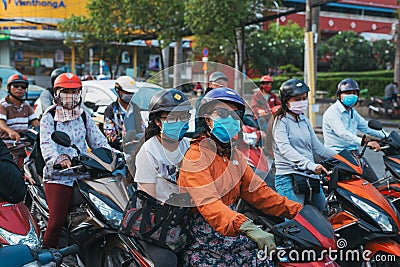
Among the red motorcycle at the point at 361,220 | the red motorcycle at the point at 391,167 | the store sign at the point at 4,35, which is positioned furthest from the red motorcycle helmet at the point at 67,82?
the store sign at the point at 4,35

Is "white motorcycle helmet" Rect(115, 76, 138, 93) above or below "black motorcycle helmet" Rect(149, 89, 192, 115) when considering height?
above

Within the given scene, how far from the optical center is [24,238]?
3506 millimetres

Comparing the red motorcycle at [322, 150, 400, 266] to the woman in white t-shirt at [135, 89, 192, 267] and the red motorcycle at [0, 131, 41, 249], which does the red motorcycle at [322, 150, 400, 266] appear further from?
the red motorcycle at [0, 131, 41, 249]

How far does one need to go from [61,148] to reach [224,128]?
2.28 m

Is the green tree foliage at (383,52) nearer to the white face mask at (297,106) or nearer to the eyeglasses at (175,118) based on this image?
the white face mask at (297,106)

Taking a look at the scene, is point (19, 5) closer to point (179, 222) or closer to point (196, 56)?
point (196, 56)

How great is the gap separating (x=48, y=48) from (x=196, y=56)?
18.6 m

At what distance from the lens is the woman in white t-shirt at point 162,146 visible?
3.37 metres

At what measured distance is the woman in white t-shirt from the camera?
337cm

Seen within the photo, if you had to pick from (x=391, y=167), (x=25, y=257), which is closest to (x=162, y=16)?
(x=391, y=167)

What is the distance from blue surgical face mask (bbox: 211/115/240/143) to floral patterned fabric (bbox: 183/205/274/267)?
45 centimetres

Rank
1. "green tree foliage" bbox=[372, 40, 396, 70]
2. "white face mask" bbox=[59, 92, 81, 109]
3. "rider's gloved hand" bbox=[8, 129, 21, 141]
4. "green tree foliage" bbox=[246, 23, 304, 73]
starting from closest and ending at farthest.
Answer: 1. "white face mask" bbox=[59, 92, 81, 109]
2. "rider's gloved hand" bbox=[8, 129, 21, 141]
3. "green tree foliage" bbox=[246, 23, 304, 73]
4. "green tree foliage" bbox=[372, 40, 396, 70]

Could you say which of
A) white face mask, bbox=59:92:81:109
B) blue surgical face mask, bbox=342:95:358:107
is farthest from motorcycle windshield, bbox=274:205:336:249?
blue surgical face mask, bbox=342:95:358:107

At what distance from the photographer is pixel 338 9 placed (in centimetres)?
5400
